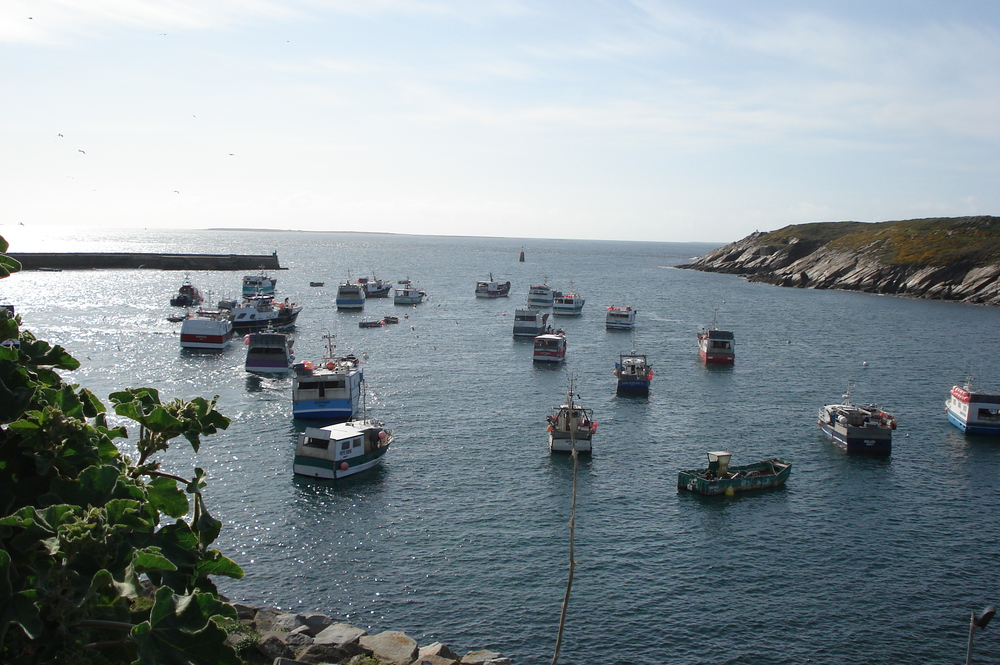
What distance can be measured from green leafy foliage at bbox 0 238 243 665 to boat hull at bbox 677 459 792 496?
131ft

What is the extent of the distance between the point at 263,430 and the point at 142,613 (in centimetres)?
5067

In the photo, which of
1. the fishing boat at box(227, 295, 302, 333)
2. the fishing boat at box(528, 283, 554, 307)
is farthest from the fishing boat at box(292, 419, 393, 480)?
the fishing boat at box(528, 283, 554, 307)

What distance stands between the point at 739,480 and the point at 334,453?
26.3 m

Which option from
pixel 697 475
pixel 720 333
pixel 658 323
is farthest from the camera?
pixel 658 323

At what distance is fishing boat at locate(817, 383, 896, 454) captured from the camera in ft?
182

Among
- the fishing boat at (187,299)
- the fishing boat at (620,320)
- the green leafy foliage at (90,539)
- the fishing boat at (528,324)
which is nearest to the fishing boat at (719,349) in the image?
the fishing boat at (528,324)

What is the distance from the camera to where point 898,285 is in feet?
611

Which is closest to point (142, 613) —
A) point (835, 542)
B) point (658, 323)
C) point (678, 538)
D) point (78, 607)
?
point (78, 607)

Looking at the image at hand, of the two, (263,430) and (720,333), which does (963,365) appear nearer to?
(720,333)

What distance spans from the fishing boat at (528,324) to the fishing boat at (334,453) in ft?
199

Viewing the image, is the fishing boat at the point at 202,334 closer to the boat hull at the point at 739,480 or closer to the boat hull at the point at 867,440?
the boat hull at the point at 739,480

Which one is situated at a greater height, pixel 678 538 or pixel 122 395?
pixel 122 395

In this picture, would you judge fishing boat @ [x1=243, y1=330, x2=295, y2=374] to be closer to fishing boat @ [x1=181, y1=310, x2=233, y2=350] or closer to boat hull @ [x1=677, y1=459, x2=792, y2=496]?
fishing boat @ [x1=181, y1=310, x2=233, y2=350]

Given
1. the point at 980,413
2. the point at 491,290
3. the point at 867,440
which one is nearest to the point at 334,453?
the point at 867,440
